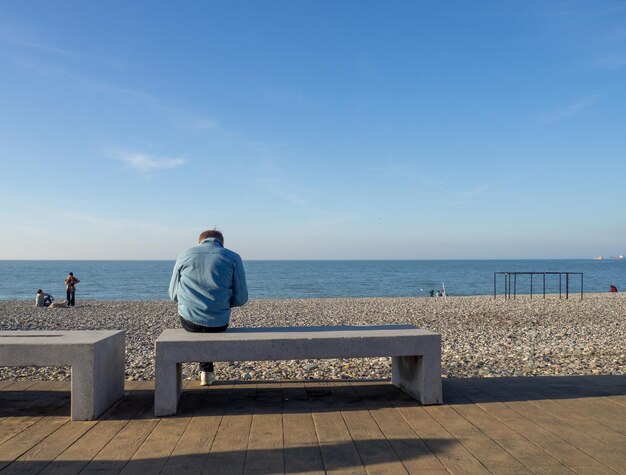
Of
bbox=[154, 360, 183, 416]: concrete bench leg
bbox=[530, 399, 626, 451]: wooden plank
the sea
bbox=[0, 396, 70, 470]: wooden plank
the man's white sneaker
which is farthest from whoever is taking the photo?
the sea

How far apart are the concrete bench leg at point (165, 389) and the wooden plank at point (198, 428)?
176mm

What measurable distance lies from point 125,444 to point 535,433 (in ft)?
9.12

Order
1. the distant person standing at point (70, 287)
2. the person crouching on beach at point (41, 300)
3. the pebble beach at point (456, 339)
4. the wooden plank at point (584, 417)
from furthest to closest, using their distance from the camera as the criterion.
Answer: the person crouching on beach at point (41, 300)
the distant person standing at point (70, 287)
the pebble beach at point (456, 339)
the wooden plank at point (584, 417)

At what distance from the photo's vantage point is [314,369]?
7.48 m

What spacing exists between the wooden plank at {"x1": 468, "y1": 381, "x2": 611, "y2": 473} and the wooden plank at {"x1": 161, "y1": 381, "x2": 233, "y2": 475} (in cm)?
214

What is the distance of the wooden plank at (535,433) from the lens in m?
3.18

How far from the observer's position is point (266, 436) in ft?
12.2

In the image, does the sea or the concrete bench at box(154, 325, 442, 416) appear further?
the sea

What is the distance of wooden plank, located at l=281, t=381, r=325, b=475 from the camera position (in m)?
3.17

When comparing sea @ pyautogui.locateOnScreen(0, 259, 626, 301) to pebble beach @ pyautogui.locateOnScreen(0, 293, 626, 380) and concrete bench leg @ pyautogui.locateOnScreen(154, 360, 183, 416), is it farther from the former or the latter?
concrete bench leg @ pyautogui.locateOnScreen(154, 360, 183, 416)

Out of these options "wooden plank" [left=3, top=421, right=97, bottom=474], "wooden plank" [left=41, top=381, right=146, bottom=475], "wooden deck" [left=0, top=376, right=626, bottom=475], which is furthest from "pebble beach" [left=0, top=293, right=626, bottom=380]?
"wooden plank" [left=3, top=421, right=97, bottom=474]

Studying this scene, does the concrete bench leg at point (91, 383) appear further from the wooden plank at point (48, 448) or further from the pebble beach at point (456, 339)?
the pebble beach at point (456, 339)

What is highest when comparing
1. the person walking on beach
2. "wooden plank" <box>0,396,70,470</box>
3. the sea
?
the person walking on beach

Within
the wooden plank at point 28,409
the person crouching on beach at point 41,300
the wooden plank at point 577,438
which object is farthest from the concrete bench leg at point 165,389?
the person crouching on beach at point 41,300
